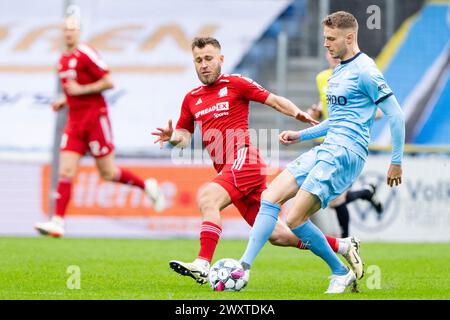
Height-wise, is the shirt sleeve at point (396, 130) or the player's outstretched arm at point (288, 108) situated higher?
the player's outstretched arm at point (288, 108)

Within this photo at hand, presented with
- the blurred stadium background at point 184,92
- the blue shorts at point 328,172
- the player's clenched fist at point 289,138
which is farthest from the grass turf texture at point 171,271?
the blurred stadium background at point 184,92

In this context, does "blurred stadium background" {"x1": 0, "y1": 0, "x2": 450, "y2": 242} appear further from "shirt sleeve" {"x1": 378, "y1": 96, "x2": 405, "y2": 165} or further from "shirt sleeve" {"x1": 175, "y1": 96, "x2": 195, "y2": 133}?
"shirt sleeve" {"x1": 378, "y1": 96, "x2": 405, "y2": 165}

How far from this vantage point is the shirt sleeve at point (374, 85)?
7.43m

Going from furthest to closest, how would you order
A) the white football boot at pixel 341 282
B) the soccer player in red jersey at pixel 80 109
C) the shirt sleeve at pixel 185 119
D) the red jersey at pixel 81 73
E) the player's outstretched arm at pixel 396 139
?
1. the red jersey at pixel 81 73
2. the soccer player in red jersey at pixel 80 109
3. the shirt sleeve at pixel 185 119
4. the white football boot at pixel 341 282
5. the player's outstretched arm at pixel 396 139

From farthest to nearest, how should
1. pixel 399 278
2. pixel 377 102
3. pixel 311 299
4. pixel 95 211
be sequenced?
1. pixel 95 211
2. pixel 399 278
3. pixel 377 102
4. pixel 311 299

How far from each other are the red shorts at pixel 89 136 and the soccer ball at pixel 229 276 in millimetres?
6342

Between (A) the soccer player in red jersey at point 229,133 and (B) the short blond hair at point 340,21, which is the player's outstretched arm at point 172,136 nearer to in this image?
(A) the soccer player in red jersey at point 229,133

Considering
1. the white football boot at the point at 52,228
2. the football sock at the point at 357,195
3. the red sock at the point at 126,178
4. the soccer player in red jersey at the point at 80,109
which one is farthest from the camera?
the red sock at the point at 126,178

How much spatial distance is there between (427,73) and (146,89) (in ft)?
17.8

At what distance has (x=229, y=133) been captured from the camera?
8555mm

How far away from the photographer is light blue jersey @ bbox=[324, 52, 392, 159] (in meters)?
7.57

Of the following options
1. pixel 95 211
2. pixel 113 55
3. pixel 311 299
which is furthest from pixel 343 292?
pixel 113 55
